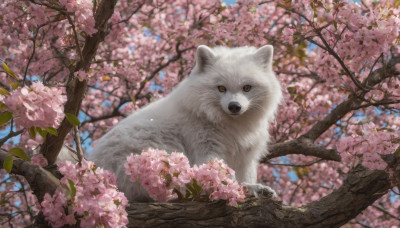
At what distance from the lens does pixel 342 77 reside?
5.57 m

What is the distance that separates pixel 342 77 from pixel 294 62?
348cm

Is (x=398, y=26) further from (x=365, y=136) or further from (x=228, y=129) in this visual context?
(x=228, y=129)

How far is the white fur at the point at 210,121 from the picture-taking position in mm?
3975

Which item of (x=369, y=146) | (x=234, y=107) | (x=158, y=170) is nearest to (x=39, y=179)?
(x=158, y=170)

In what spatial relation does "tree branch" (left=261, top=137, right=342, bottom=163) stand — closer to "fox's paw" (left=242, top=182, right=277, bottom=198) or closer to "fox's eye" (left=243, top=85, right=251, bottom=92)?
"fox's eye" (left=243, top=85, right=251, bottom=92)

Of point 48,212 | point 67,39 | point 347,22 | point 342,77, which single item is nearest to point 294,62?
point 342,77

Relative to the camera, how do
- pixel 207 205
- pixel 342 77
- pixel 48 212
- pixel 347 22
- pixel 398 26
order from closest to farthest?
pixel 48 212 → pixel 207 205 → pixel 398 26 → pixel 347 22 → pixel 342 77

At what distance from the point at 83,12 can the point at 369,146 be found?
243 centimetres

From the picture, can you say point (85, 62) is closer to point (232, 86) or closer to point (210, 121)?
point (210, 121)

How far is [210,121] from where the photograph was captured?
4.39 meters

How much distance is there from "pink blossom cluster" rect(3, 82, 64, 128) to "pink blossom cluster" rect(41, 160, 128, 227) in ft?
1.21

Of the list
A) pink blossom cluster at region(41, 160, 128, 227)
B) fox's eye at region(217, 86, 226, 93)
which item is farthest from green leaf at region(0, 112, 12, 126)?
fox's eye at region(217, 86, 226, 93)

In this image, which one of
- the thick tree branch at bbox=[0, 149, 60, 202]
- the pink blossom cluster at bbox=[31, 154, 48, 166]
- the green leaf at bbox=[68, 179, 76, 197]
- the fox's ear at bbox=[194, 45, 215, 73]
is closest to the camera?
the green leaf at bbox=[68, 179, 76, 197]

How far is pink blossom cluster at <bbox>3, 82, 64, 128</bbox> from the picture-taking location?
248 centimetres
